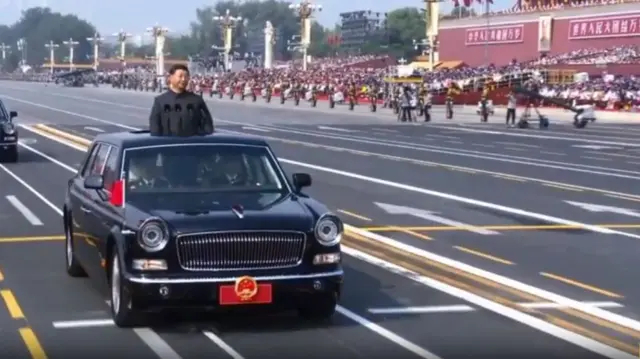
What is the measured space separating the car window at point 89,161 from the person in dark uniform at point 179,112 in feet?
2.23

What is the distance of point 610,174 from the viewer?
27.8 m

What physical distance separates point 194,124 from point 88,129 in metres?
35.4

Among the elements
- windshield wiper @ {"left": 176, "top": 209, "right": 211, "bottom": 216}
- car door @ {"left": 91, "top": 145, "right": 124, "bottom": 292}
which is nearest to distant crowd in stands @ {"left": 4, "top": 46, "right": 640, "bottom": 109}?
car door @ {"left": 91, "top": 145, "right": 124, "bottom": 292}

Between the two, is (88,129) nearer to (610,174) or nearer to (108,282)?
(610,174)

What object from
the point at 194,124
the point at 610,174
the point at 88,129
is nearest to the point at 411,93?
the point at 88,129

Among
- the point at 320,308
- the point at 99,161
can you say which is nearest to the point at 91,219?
the point at 99,161

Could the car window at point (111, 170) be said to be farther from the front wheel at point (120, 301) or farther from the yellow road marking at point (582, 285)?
the yellow road marking at point (582, 285)

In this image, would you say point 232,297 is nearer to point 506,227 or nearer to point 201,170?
point 201,170

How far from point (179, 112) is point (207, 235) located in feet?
8.59

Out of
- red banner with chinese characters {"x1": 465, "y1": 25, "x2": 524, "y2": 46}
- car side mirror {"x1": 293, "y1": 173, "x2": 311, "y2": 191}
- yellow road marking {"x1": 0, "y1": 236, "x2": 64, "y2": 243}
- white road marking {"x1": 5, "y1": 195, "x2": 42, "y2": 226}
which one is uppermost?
red banner with chinese characters {"x1": 465, "y1": 25, "x2": 524, "y2": 46}

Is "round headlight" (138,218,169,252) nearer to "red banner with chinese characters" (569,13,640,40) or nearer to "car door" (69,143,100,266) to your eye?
"car door" (69,143,100,266)

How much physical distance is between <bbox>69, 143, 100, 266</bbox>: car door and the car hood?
192 cm

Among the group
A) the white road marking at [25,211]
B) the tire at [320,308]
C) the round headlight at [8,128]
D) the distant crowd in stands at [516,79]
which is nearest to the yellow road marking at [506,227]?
the white road marking at [25,211]

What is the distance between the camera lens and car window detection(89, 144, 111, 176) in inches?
459
